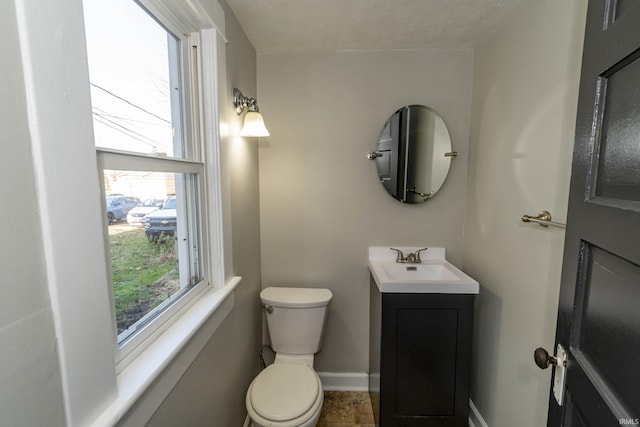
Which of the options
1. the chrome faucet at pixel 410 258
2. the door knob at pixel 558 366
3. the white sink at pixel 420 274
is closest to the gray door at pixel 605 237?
the door knob at pixel 558 366

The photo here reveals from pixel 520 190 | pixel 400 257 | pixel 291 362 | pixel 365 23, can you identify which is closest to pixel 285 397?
pixel 291 362

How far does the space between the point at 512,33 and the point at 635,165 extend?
3.83 ft

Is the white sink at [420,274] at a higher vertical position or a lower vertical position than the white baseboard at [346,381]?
higher

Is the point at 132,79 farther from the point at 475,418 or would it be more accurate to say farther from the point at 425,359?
the point at 475,418

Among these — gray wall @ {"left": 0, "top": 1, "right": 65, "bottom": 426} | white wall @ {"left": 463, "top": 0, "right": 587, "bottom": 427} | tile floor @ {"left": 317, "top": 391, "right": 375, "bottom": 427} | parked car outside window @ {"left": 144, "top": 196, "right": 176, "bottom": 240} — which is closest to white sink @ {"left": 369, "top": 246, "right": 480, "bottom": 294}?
white wall @ {"left": 463, "top": 0, "right": 587, "bottom": 427}

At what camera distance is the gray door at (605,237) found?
533 millimetres

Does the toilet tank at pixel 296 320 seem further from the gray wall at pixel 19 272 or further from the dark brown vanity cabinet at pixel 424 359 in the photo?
the gray wall at pixel 19 272

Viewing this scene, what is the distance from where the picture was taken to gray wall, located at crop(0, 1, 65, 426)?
0.42m

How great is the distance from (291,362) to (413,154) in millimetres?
1504

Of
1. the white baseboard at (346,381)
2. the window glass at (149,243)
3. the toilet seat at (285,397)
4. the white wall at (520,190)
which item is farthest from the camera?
the white baseboard at (346,381)

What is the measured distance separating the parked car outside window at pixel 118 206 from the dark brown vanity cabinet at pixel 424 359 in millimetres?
1175

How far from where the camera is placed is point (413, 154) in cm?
179

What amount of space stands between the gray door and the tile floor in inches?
49.9

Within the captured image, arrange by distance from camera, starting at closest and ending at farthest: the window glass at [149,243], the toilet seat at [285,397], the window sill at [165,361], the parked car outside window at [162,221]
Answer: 1. the window sill at [165,361]
2. the window glass at [149,243]
3. the parked car outside window at [162,221]
4. the toilet seat at [285,397]
